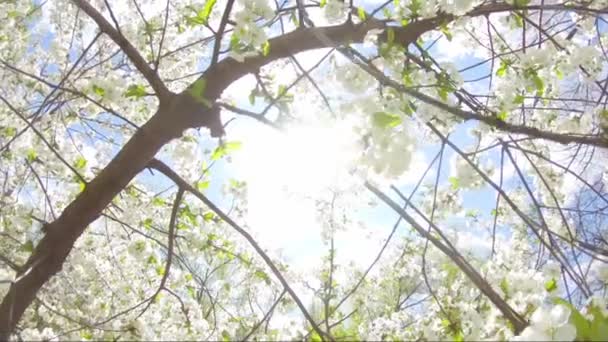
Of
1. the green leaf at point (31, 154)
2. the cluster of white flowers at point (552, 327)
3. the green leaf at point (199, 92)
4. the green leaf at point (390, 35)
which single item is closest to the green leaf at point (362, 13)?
the green leaf at point (390, 35)

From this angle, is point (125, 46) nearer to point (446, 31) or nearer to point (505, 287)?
point (446, 31)

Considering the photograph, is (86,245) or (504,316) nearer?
(504,316)

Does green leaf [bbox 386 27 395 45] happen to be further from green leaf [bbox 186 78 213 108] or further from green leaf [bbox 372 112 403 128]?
green leaf [bbox 372 112 403 128]

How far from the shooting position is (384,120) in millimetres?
967

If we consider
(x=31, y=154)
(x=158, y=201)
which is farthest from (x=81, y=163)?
(x=158, y=201)

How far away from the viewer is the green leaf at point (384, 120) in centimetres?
97

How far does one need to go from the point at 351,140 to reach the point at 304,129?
1.12 feet

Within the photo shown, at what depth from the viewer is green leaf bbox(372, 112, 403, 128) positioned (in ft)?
3.18

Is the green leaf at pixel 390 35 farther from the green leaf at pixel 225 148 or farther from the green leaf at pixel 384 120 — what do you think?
the green leaf at pixel 384 120

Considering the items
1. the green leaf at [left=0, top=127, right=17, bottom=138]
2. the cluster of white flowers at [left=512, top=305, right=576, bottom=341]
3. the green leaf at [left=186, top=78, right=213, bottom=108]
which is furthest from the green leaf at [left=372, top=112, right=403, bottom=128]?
the green leaf at [left=0, top=127, right=17, bottom=138]

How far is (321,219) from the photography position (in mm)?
4270

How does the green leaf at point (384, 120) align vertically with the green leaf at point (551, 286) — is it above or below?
above

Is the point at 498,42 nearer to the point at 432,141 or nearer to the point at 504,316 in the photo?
the point at 432,141

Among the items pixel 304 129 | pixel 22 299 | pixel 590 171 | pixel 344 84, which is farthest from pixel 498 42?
→ pixel 22 299
